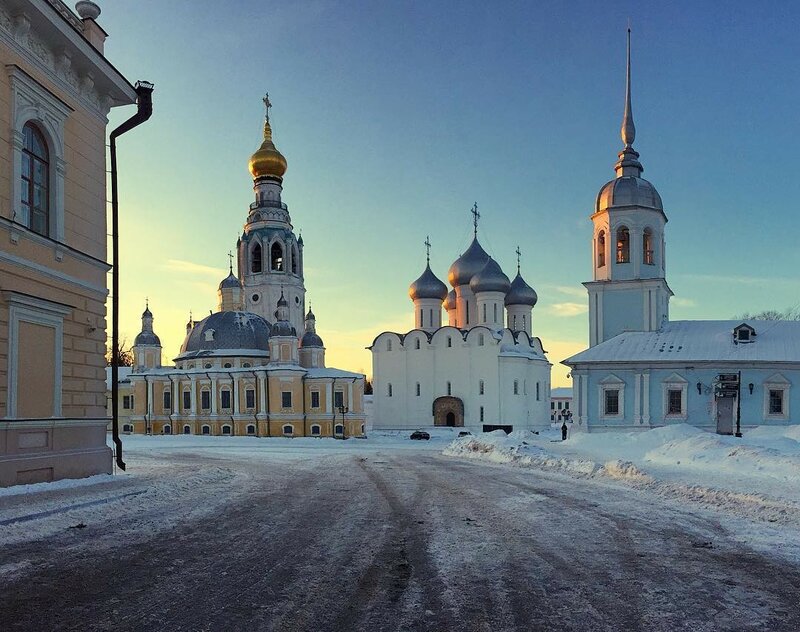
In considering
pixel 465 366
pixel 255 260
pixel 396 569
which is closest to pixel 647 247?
pixel 465 366

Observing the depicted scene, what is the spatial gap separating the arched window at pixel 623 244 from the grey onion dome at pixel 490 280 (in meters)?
21.0

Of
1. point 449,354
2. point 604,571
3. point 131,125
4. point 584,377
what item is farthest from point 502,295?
point 604,571

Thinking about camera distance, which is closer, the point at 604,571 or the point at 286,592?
the point at 286,592

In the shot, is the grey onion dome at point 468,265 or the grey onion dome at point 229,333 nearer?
the grey onion dome at point 229,333

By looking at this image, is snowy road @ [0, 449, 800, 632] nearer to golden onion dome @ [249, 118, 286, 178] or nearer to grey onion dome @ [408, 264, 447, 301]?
grey onion dome @ [408, 264, 447, 301]

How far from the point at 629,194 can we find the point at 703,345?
8.84 meters

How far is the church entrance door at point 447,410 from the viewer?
56531mm

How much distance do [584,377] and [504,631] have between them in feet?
104

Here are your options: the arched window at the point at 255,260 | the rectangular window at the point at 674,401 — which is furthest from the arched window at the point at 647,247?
the arched window at the point at 255,260

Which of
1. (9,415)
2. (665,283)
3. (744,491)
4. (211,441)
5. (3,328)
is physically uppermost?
(665,283)

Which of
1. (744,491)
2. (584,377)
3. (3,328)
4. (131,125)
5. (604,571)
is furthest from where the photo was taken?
(584,377)

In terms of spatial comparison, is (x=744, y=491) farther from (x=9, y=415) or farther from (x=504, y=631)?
(x=9, y=415)

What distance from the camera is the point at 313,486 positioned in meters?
14.2

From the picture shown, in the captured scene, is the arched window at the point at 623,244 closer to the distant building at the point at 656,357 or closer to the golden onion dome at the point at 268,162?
the distant building at the point at 656,357
